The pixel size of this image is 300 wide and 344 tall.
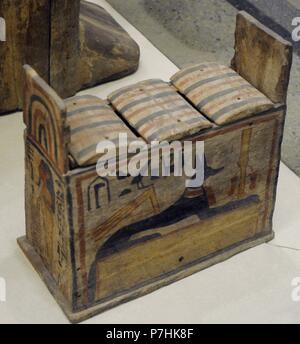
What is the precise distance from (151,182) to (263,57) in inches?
23.1

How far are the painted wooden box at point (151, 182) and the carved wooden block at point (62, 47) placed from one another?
0.86 metres

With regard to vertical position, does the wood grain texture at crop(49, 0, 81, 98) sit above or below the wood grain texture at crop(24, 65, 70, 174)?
below

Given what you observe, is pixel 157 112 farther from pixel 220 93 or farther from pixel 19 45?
pixel 19 45

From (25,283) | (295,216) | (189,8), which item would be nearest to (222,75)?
(295,216)

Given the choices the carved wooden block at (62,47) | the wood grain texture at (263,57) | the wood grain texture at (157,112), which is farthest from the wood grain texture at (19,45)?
the wood grain texture at (263,57)

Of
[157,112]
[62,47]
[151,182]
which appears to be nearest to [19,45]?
[62,47]

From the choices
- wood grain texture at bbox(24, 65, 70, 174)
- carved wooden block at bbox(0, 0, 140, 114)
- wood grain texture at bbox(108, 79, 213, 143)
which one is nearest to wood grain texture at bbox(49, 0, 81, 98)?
carved wooden block at bbox(0, 0, 140, 114)

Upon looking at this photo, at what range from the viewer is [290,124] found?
422cm

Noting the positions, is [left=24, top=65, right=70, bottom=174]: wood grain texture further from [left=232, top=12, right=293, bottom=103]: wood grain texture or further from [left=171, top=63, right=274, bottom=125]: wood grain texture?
[left=232, top=12, right=293, bottom=103]: wood grain texture

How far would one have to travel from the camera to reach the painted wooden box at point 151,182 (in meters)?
2.95

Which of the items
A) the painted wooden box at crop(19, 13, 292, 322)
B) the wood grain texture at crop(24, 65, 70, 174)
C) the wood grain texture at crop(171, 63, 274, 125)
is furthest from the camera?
the wood grain texture at crop(171, 63, 274, 125)

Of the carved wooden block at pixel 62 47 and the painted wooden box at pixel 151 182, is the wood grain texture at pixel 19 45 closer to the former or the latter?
the carved wooden block at pixel 62 47

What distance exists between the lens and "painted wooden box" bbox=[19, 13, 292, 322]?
2947 millimetres
